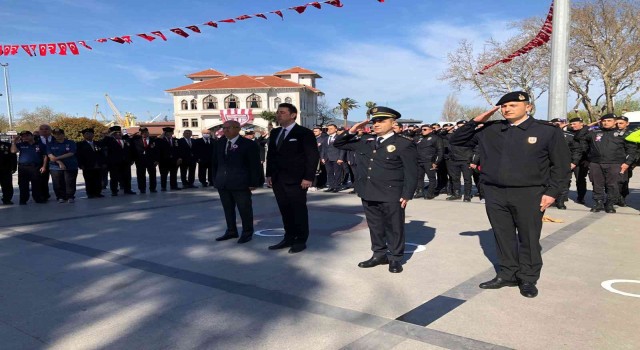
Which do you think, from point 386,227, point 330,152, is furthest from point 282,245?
point 330,152

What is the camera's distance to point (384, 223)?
5152mm

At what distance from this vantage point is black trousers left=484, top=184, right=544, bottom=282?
4.19 m

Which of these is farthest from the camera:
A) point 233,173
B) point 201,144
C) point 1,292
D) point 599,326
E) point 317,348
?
point 201,144

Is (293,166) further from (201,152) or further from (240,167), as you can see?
(201,152)

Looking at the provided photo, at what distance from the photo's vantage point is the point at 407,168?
4.89 meters

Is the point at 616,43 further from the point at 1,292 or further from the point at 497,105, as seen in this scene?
the point at 1,292

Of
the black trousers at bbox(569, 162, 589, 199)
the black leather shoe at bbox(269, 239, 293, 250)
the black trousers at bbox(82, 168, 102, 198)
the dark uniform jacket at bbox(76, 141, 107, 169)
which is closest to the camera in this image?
the black leather shoe at bbox(269, 239, 293, 250)

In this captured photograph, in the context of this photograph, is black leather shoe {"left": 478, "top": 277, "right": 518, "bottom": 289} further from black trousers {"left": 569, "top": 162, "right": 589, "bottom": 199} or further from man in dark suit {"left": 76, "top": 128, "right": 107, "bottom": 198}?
man in dark suit {"left": 76, "top": 128, "right": 107, "bottom": 198}

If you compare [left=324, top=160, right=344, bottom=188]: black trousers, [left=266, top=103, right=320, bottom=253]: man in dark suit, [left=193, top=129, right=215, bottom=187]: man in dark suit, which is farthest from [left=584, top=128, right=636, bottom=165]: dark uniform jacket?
[left=193, top=129, right=215, bottom=187]: man in dark suit

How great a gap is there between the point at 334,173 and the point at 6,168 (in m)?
8.11

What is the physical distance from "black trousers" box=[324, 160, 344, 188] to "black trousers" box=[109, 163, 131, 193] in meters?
5.54

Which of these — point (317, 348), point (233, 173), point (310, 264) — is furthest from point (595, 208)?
point (317, 348)

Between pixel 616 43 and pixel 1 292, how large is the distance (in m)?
34.2

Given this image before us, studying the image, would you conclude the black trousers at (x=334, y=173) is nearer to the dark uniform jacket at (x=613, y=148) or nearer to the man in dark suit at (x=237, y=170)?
the dark uniform jacket at (x=613, y=148)
